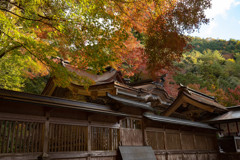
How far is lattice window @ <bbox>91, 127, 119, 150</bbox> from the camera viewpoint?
8.38 meters

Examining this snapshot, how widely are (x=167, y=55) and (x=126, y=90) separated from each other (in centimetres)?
538

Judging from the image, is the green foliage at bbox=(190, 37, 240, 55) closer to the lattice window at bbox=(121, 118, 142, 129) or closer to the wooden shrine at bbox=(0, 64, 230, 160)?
the wooden shrine at bbox=(0, 64, 230, 160)

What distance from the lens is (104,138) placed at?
344 inches

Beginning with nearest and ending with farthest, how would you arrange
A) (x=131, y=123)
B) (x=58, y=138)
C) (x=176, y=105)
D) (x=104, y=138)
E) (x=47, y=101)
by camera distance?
(x=47, y=101), (x=58, y=138), (x=104, y=138), (x=131, y=123), (x=176, y=105)

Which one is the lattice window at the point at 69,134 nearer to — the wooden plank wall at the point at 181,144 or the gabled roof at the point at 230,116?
the wooden plank wall at the point at 181,144

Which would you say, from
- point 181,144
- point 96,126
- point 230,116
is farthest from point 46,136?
point 230,116

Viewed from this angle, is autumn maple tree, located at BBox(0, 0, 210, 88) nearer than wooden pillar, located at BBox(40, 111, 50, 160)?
No

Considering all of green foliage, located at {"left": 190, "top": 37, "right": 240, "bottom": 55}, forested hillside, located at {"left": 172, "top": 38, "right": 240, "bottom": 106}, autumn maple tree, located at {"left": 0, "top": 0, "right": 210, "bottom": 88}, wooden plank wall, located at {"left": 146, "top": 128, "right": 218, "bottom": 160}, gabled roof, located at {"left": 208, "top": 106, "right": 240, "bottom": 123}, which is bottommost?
wooden plank wall, located at {"left": 146, "top": 128, "right": 218, "bottom": 160}

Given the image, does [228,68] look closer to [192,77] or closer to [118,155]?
[192,77]

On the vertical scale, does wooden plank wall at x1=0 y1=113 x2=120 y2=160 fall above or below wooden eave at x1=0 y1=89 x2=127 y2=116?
below

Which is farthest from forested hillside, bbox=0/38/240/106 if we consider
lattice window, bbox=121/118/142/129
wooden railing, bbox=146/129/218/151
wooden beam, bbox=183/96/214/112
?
wooden railing, bbox=146/129/218/151

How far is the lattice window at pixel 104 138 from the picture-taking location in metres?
8.38

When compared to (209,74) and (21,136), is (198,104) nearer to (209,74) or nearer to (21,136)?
(21,136)

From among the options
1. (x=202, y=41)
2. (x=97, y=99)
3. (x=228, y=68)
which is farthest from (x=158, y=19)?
(x=202, y=41)
